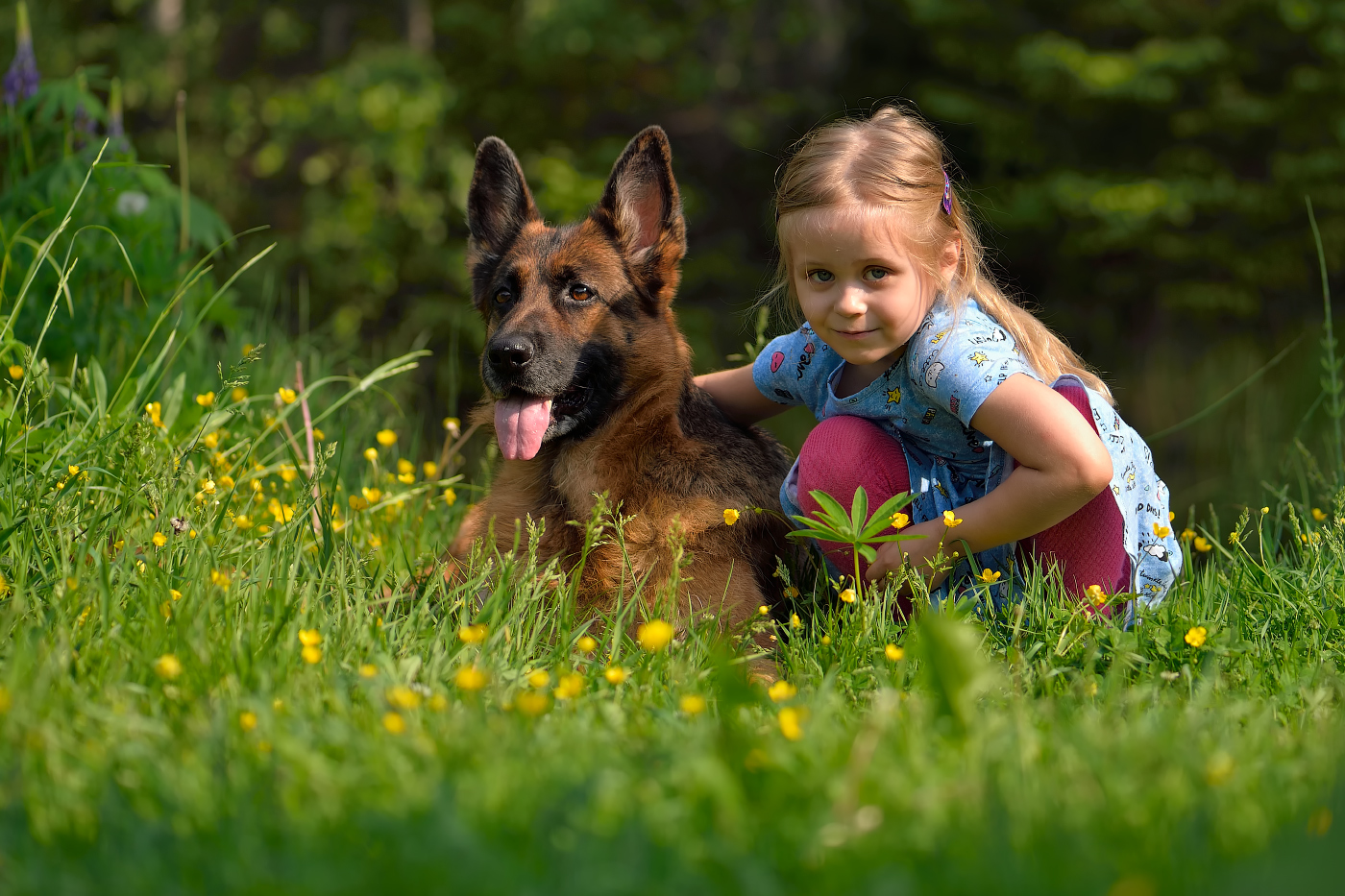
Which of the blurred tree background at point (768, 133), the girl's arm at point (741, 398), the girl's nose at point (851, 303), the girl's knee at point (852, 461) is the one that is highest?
the girl's nose at point (851, 303)

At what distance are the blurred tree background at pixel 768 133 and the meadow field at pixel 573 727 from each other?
4998mm

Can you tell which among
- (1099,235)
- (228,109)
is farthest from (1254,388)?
(228,109)

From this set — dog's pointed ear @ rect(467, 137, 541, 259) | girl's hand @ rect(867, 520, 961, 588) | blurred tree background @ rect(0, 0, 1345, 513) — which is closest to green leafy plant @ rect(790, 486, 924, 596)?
girl's hand @ rect(867, 520, 961, 588)

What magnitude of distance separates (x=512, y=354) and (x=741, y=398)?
0.86 m

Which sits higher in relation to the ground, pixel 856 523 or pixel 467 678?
pixel 467 678

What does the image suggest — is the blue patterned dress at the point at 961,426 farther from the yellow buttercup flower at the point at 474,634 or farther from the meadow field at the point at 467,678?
the yellow buttercup flower at the point at 474,634

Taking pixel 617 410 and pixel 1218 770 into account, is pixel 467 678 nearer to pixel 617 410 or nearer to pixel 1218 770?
pixel 1218 770

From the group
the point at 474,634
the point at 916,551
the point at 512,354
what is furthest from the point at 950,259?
the point at 474,634

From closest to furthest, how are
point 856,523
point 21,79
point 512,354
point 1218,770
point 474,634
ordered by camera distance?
point 1218,770 < point 474,634 < point 856,523 < point 512,354 < point 21,79

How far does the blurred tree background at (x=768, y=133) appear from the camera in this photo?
31.1 ft

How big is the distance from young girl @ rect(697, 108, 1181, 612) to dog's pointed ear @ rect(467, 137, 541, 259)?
3.40 feet

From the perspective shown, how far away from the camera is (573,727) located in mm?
1752

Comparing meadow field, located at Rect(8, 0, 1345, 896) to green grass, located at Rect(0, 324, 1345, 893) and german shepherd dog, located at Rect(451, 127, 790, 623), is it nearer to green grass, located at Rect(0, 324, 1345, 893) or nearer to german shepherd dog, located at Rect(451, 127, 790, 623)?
green grass, located at Rect(0, 324, 1345, 893)

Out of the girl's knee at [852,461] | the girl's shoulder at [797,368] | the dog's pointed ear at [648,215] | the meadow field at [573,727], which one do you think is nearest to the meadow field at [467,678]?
the meadow field at [573,727]
